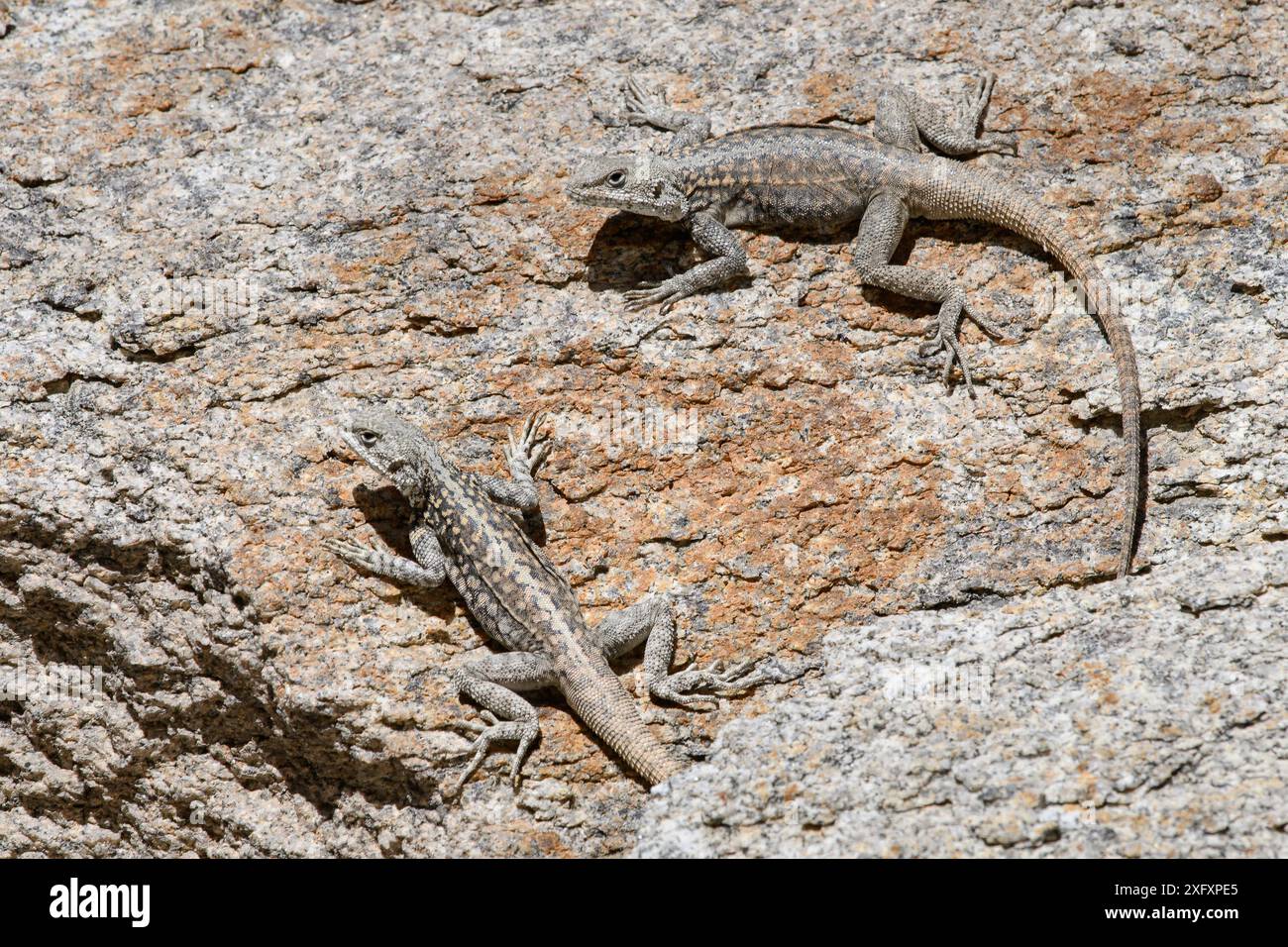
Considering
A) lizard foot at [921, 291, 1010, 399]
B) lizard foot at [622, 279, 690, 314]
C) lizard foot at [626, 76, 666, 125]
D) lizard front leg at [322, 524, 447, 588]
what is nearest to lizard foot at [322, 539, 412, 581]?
lizard front leg at [322, 524, 447, 588]

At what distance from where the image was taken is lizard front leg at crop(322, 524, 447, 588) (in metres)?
5.55

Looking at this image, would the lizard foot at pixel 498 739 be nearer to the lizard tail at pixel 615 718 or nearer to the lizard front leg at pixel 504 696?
the lizard front leg at pixel 504 696

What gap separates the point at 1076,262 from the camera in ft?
19.8

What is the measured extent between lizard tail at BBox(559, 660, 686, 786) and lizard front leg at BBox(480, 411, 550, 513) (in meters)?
0.93

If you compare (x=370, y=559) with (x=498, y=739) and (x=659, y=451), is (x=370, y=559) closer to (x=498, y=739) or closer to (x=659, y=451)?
(x=498, y=739)

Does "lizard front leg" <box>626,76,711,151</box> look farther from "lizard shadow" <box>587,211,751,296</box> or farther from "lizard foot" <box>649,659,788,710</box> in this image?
"lizard foot" <box>649,659,788,710</box>

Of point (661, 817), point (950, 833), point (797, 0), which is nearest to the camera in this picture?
point (950, 833)

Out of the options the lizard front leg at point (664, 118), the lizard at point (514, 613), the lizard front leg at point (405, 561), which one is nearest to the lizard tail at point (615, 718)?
the lizard at point (514, 613)

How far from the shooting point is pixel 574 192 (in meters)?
6.44

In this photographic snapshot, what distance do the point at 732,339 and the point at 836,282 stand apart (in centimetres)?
72

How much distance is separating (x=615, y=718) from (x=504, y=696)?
519 mm

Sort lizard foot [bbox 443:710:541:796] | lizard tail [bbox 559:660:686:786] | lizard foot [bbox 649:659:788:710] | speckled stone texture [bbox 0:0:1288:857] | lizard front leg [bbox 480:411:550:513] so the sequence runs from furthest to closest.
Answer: lizard front leg [bbox 480:411:550:513] → lizard foot [bbox 649:659:788:710] → lizard foot [bbox 443:710:541:796] → lizard tail [bbox 559:660:686:786] → speckled stone texture [bbox 0:0:1288:857]

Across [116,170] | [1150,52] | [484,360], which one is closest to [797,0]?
[1150,52]

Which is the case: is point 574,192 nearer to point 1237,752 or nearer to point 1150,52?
point 1150,52
